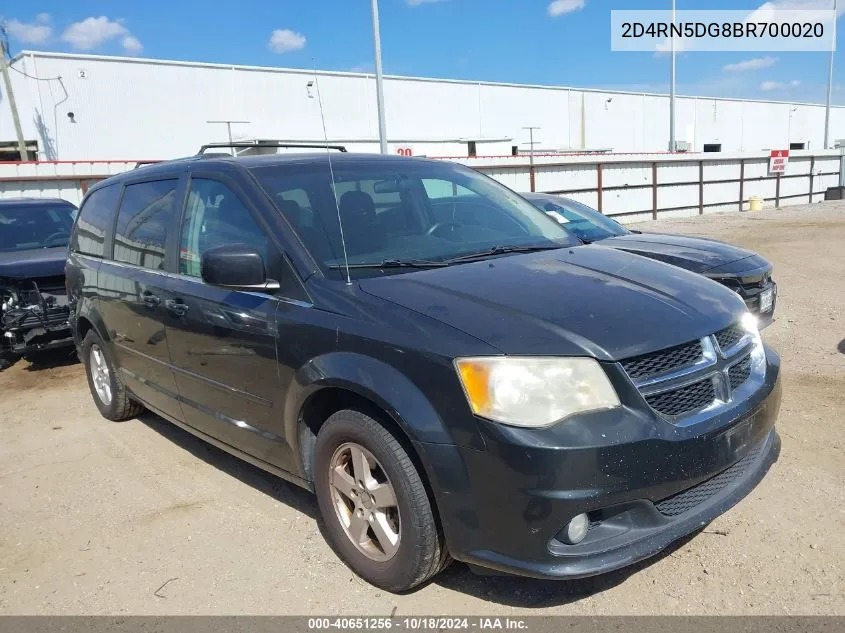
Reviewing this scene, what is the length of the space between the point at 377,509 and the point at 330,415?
1.47 ft

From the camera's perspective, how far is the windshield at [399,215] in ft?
10.2

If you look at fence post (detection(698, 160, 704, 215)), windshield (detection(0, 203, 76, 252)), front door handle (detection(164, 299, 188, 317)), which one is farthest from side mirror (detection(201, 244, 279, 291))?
fence post (detection(698, 160, 704, 215))

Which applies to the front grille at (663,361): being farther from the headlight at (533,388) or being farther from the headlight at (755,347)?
the headlight at (755,347)

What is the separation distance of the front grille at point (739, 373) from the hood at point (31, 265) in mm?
6094

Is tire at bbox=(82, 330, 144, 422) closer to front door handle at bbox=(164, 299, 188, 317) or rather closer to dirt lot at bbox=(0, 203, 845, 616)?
dirt lot at bbox=(0, 203, 845, 616)

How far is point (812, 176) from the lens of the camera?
30688 mm

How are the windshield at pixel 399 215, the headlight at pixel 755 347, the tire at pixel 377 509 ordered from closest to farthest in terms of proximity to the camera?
1. the tire at pixel 377 509
2. the headlight at pixel 755 347
3. the windshield at pixel 399 215

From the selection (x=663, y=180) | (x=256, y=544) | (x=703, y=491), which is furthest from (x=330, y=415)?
(x=663, y=180)

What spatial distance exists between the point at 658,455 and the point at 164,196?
3.10 metres

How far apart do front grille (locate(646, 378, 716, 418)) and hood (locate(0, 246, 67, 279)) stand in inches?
236

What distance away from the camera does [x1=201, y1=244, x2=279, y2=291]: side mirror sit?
2.91 metres

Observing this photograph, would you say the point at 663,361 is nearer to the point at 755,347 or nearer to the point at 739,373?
the point at 739,373

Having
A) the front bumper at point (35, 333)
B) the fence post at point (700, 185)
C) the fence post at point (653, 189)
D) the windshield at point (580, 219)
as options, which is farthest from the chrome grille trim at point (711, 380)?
the fence post at point (700, 185)

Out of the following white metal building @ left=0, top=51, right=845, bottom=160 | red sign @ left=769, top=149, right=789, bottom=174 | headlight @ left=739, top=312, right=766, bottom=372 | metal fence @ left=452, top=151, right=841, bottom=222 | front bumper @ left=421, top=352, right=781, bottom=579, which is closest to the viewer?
front bumper @ left=421, top=352, right=781, bottom=579
